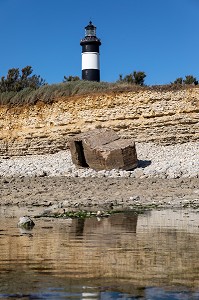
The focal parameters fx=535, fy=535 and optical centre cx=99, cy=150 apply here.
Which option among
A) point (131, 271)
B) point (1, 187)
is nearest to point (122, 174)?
point (1, 187)

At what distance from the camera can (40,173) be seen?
61.8 ft

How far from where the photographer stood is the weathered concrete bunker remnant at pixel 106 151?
17797 millimetres

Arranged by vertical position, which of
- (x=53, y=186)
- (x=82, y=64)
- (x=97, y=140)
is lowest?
(x=53, y=186)

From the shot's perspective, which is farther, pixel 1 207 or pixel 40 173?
pixel 40 173

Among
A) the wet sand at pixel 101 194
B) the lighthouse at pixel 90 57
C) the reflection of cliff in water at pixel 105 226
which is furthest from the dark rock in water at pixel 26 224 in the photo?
the lighthouse at pixel 90 57

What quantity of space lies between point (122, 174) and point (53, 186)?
3895 millimetres

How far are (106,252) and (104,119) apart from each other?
2126 centimetres

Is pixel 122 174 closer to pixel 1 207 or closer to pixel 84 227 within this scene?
pixel 1 207

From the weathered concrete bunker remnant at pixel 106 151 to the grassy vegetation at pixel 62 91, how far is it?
24.4 ft

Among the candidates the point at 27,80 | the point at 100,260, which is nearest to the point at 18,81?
the point at 27,80

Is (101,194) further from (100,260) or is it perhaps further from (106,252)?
(100,260)

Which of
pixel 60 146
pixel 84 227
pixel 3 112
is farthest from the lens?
pixel 3 112

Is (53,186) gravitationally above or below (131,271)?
above

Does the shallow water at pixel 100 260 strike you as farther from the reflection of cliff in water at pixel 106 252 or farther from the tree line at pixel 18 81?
the tree line at pixel 18 81
